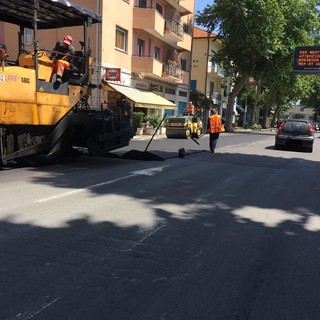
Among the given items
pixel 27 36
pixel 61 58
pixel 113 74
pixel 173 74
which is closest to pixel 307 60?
pixel 173 74

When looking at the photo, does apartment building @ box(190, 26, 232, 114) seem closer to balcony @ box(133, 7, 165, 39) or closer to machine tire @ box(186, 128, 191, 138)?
balcony @ box(133, 7, 165, 39)

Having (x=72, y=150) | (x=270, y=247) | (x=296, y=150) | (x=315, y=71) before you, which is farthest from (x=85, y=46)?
(x=315, y=71)

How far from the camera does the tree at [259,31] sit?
3353cm

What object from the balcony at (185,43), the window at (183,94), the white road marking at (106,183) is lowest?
the white road marking at (106,183)

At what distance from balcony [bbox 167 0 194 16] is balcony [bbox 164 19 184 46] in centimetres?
155

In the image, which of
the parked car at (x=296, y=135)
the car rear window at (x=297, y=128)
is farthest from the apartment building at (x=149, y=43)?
the car rear window at (x=297, y=128)

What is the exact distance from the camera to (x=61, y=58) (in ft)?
31.8

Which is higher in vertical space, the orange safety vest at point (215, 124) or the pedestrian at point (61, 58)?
the pedestrian at point (61, 58)

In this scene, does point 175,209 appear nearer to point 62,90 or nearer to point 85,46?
point 62,90

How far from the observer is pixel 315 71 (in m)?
31.9

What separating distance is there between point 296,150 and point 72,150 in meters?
12.1

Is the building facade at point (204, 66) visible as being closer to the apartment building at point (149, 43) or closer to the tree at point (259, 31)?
the tree at point (259, 31)

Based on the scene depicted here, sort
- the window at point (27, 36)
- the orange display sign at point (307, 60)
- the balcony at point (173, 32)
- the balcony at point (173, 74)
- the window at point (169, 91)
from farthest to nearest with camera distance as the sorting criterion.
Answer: the window at point (169, 91) → the orange display sign at point (307, 60) → the balcony at point (173, 74) → the balcony at point (173, 32) → the window at point (27, 36)

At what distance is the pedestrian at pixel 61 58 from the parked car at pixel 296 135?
11.9 meters
